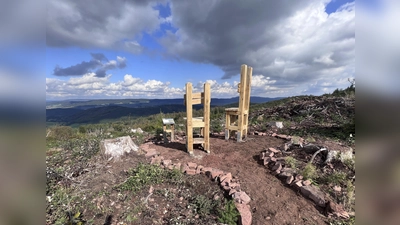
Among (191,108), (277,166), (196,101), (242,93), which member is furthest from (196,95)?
(277,166)

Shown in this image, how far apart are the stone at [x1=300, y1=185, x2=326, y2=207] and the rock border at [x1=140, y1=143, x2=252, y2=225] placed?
923 millimetres

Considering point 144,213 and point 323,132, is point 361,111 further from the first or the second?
point 323,132

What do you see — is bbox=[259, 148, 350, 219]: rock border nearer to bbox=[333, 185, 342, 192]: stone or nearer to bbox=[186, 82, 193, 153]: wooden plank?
bbox=[333, 185, 342, 192]: stone

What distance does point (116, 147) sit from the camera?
4961 mm

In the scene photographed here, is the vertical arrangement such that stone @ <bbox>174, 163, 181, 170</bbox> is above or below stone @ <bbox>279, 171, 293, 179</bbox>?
below

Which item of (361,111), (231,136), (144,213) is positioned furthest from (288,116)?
(361,111)

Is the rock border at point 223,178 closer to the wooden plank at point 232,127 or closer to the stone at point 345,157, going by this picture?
the stone at point 345,157

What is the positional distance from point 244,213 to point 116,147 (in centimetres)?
361

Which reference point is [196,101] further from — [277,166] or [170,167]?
[277,166]

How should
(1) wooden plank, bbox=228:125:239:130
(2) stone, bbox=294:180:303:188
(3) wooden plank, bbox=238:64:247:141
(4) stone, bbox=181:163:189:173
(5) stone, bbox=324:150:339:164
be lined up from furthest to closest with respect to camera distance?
(1) wooden plank, bbox=228:125:239:130
(3) wooden plank, bbox=238:64:247:141
(4) stone, bbox=181:163:189:173
(5) stone, bbox=324:150:339:164
(2) stone, bbox=294:180:303:188

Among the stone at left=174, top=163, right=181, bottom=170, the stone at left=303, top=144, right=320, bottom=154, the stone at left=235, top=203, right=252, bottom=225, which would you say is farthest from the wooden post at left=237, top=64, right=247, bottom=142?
the stone at left=235, top=203, right=252, bottom=225

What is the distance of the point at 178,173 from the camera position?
156 inches

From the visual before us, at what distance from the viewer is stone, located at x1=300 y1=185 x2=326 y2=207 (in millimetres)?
2879

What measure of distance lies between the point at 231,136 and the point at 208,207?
13.7 ft
